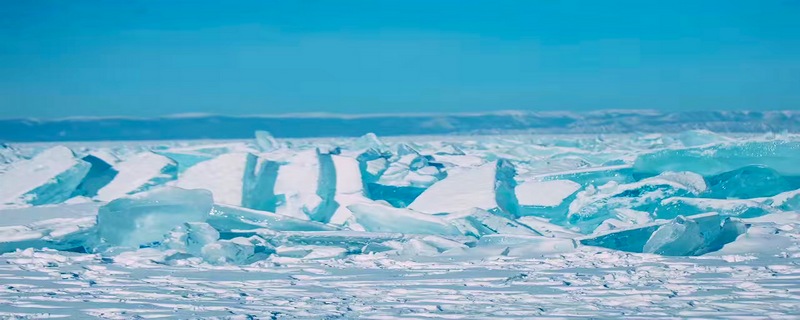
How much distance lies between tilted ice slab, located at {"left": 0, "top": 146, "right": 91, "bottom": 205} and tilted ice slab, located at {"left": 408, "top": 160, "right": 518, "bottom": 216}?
8.69ft

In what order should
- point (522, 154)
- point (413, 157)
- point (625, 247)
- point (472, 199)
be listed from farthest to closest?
point (522, 154)
point (413, 157)
point (472, 199)
point (625, 247)

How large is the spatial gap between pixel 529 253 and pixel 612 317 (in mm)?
1421

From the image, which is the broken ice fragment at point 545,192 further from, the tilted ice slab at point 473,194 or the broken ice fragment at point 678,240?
the broken ice fragment at point 678,240

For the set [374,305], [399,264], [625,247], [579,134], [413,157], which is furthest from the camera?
[579,134]

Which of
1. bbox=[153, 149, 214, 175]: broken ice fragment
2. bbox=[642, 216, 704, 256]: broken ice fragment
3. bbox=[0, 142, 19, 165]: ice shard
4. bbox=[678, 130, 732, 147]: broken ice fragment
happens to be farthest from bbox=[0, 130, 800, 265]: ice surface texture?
bbox=[0, 142, 19, 165]: ice shard

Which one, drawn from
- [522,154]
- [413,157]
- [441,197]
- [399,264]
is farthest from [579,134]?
[399,264]

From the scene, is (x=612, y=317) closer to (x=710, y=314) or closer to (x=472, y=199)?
(x=710, y=314)

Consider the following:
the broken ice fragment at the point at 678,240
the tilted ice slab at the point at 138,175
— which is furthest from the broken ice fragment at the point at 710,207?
the tilted ice slab at the point at 138,175

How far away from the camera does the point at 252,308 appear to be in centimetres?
349

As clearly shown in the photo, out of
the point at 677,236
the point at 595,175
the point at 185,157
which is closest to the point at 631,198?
the point at 595,175

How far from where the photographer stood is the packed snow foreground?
14.4 ft

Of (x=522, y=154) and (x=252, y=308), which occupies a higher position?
(x=522, y=154)

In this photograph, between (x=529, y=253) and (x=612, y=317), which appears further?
(x=529, y=253)

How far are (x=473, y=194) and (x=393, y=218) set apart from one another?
770 millimetres
